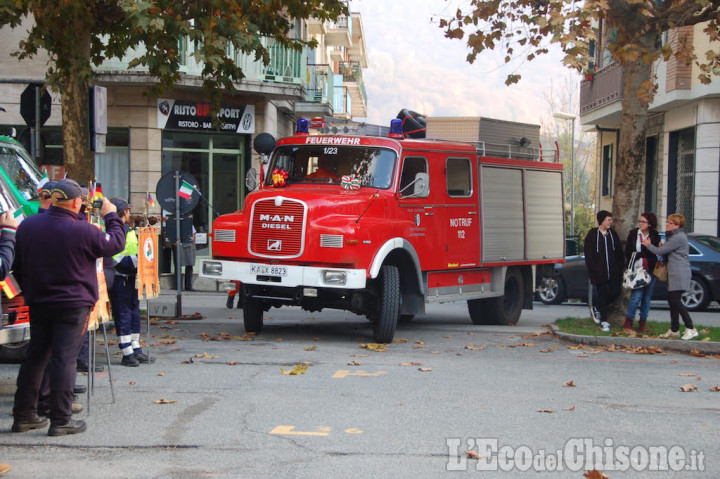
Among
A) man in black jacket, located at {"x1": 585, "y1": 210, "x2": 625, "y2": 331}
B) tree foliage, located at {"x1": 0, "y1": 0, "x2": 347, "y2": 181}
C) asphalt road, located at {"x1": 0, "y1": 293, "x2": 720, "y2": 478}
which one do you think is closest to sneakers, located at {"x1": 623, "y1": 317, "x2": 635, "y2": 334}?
man in black jacket, located at {"x1": 585, "y1": 210, "x2": 625, "y2": 331}

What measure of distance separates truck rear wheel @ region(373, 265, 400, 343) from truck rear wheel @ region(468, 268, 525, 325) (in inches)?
151

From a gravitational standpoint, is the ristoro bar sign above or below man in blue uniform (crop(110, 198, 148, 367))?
above

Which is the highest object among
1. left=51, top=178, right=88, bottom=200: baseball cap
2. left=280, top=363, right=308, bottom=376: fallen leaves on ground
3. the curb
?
left=51, top=178, right=88, bottom=200: baseball cap

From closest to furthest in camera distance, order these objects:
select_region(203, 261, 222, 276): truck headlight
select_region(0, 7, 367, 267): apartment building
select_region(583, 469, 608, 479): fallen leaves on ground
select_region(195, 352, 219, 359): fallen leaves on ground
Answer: select_region(583, 469, 608, 479): fallen leaves on ground
select_region(195, 352, 219, 359): fallen leaves on ground
select_region(203, 261, 222, 276): truck headlight
select_region(0, 7, 367, 267): apartment building

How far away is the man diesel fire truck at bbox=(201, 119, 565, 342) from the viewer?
11.7 metres

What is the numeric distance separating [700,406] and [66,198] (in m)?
5.65

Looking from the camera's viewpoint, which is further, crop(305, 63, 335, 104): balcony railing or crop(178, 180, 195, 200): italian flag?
crop(305, 63, 335, 104): balcony railing

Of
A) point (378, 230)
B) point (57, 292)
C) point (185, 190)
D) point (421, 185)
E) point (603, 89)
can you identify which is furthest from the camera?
point (603, 89)

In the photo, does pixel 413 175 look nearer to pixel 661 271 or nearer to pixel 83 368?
pixel 661 271

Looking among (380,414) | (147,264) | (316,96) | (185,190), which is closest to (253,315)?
(147,264)

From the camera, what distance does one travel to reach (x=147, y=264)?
32.4 ft

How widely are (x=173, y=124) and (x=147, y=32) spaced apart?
1173cm

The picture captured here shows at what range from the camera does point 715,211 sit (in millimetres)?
23984

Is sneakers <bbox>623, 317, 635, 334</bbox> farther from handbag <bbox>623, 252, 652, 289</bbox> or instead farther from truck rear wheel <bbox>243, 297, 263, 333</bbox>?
truck rear wheel <bbox>243, 297, 263, 333</bbox>
